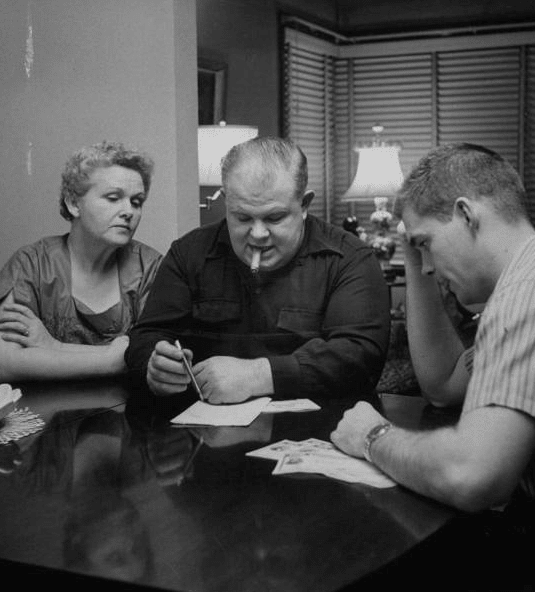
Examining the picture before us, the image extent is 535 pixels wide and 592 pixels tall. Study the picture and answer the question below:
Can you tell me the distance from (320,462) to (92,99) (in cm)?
235

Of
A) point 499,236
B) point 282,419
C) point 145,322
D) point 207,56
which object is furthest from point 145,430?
point 207,56

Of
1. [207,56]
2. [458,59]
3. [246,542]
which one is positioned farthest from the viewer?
[458,59]

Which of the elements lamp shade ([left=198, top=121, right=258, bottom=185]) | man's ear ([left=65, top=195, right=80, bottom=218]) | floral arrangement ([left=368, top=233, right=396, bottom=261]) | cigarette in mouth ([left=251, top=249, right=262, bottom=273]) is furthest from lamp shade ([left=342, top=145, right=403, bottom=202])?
Result: cigarette in mouth ([left=251, top=249, right=262, bottom=273])

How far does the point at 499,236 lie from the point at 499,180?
96 millimetres

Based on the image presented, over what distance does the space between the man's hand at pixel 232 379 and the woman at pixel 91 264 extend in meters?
0.62

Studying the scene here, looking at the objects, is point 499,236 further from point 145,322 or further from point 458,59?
point 458,59

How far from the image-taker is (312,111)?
252 inches

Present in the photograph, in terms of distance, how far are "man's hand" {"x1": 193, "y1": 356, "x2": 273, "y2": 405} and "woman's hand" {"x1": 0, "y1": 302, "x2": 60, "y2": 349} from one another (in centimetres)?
59

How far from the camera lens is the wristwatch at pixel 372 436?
150 centimetres

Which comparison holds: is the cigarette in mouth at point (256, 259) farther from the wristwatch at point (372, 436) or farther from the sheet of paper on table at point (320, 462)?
the wristwatch at point (372, 436)

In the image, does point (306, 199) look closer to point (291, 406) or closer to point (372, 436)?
point (291, 406)

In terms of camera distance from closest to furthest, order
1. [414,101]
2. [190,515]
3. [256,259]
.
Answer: [190,515]
[256,259]
[414,101]

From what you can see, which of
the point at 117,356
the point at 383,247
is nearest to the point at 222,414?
the point at 117,356

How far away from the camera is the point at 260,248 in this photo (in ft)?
7.57
